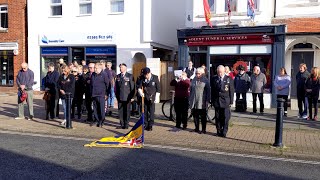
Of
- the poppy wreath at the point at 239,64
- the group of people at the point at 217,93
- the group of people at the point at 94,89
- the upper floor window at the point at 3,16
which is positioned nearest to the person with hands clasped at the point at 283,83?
the group of people at the point at 217,93

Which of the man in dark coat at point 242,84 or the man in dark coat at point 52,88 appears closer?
the man in dark coat at point 52,88

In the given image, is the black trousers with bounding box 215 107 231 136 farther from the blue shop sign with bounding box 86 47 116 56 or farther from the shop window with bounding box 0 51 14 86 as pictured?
the shop window with bounding box 0 51 14 86

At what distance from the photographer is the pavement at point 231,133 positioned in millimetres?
7738

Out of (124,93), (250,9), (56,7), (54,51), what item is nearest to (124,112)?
(124,93)

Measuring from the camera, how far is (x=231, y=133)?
943cm

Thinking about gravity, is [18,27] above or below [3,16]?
below

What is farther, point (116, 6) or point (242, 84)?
point (116, 6)

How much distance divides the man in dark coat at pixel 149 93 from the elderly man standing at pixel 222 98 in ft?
5.67

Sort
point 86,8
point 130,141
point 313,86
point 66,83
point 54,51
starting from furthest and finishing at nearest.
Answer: point 54,51
point 86,8
point 313,86
point 66,83
point 130,141

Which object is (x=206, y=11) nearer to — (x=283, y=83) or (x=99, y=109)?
(x=283, y=83)

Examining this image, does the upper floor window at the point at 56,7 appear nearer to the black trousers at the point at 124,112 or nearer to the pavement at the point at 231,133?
the pavement at the point at 231,133

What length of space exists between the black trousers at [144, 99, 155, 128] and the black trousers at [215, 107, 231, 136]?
1.86m

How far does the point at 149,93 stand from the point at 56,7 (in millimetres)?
12462

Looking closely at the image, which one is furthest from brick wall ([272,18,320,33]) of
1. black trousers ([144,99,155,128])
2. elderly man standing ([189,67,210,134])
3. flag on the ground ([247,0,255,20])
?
black trousers ([144,99,155,128])
